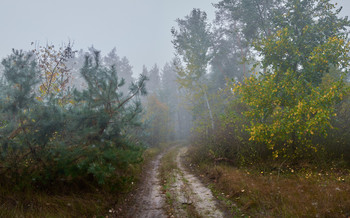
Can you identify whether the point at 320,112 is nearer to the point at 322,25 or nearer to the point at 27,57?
the point at 322,25

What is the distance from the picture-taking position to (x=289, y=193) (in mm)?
5629

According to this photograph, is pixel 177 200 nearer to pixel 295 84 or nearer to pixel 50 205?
pixel 50 205

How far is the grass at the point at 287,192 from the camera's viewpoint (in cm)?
465

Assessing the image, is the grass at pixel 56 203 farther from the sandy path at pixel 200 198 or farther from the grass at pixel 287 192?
the grass at pixel 287 192

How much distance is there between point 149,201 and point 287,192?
15.1 ft

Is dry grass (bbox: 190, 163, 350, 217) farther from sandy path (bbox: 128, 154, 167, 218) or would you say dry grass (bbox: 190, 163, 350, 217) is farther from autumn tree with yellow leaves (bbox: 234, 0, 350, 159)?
sandy path (bbox: 128, 154, 167, 218)

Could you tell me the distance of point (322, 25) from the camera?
30.0 ft

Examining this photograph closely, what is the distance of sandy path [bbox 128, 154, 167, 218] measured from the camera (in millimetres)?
5707

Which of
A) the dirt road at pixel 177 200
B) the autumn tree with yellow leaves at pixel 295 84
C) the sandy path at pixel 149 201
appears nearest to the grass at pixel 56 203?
the sandy path at pixel 149 201

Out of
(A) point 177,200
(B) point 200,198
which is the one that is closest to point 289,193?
(B) point 200,198

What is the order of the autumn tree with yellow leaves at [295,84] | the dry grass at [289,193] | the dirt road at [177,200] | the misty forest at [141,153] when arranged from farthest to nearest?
1. the autumn tree with yellow leaves at [295,84]
2. the dirt road at [177,200]
3. the misty forest at [141,153]
4. the dry grass at [289,193]

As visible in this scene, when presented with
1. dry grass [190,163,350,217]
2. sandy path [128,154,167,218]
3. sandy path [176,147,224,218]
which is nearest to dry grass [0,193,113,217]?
sandy path [128,154,167,218]

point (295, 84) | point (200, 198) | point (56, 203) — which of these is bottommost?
point (200, 198)

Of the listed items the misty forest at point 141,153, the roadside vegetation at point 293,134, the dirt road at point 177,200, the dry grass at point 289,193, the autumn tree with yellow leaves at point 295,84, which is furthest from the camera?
the autumn tree with yellow leaves at point 295,84
